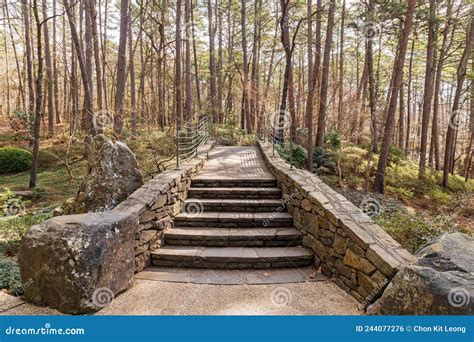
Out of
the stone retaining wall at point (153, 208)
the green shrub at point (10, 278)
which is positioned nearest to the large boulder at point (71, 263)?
the green shrub at point (10, 278)

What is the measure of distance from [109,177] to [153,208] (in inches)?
44.7

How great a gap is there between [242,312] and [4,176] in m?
10.1

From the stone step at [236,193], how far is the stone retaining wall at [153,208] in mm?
362

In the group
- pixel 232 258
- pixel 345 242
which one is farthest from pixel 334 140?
pixel 232 258

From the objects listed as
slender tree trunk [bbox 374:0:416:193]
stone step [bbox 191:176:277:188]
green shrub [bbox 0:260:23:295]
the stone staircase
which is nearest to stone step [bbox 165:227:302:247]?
the stone staircase

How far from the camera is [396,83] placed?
7957mm

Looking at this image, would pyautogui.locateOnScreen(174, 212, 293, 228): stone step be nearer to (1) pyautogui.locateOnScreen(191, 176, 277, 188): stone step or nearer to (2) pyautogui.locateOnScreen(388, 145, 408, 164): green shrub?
(1) pyautogui.locateOnScreen(191, 176, 277, 188): stone step

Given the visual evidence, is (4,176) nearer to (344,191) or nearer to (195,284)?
(195,284)

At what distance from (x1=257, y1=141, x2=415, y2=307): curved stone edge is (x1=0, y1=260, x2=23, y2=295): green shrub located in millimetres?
3266

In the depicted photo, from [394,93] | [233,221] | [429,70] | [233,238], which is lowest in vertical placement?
[233,238]

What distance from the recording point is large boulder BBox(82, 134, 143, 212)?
4.26 metres

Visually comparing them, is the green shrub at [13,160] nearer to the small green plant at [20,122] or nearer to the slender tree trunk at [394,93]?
the small green plant at [20,122]

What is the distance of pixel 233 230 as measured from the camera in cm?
406

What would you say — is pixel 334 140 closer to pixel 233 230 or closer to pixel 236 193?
pixel 236 193
